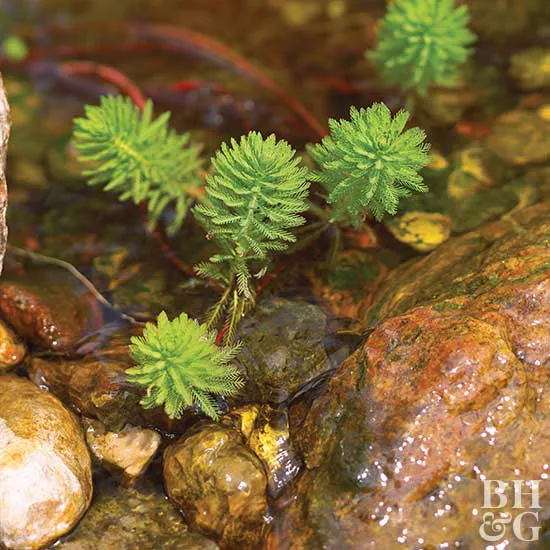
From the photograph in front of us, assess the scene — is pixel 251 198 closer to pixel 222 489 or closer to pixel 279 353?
pixel 279 353

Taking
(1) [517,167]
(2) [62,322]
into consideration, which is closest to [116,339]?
(2) [62,322]

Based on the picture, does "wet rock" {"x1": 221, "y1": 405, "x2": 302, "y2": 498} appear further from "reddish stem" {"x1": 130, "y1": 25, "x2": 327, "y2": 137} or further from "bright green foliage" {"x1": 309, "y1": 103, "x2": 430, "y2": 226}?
"reddish stem" {"x1": 130, "y1": 25, "x2": 327, "y2": 137}

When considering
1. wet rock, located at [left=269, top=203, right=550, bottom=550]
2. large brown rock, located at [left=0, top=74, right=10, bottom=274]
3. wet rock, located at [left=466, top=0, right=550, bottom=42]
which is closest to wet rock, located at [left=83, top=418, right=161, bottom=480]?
wet rock, located at [left=269, top=203, right=550, bottom=550]

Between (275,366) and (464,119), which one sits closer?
(275,366)

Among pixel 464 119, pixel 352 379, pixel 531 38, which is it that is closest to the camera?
pixel 352 379

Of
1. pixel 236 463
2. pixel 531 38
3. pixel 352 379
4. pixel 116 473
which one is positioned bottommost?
pixel 116 473

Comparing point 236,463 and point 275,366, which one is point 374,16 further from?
point 236,463

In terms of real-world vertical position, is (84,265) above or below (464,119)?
below
